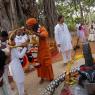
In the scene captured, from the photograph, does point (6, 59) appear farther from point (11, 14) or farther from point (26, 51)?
point (11, 14)

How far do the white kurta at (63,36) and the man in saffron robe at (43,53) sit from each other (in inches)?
65.0

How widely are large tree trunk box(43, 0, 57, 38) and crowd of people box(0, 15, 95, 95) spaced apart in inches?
343

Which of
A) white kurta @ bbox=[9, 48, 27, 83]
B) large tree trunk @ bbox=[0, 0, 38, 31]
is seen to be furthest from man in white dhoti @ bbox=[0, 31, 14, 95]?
large tree trunk @ bbox=[0, 0, 38, 31]

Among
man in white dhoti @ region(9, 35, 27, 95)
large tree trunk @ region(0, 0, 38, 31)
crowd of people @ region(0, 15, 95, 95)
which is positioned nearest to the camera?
crowd of people @ region(0, 15, 95, 95)

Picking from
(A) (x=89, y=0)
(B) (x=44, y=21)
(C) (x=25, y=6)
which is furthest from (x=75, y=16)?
(C) (x=25, y=6)

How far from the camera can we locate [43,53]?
28.2ft

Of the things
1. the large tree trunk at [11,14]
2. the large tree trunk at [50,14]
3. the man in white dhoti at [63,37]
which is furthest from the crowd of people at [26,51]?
the large tree trunk at [50,14]

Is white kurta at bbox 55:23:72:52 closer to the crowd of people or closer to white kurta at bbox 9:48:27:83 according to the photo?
the crowd of people

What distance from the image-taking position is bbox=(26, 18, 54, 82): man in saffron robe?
831cm

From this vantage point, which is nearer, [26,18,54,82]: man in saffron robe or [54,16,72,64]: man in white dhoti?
[26,18,54,82]: man in saffron robe

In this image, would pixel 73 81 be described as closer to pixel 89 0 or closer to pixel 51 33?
pixel 51 33

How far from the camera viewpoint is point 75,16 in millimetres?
36438

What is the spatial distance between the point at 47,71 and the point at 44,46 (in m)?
0.64

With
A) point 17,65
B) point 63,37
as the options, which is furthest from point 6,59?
point 63,37
